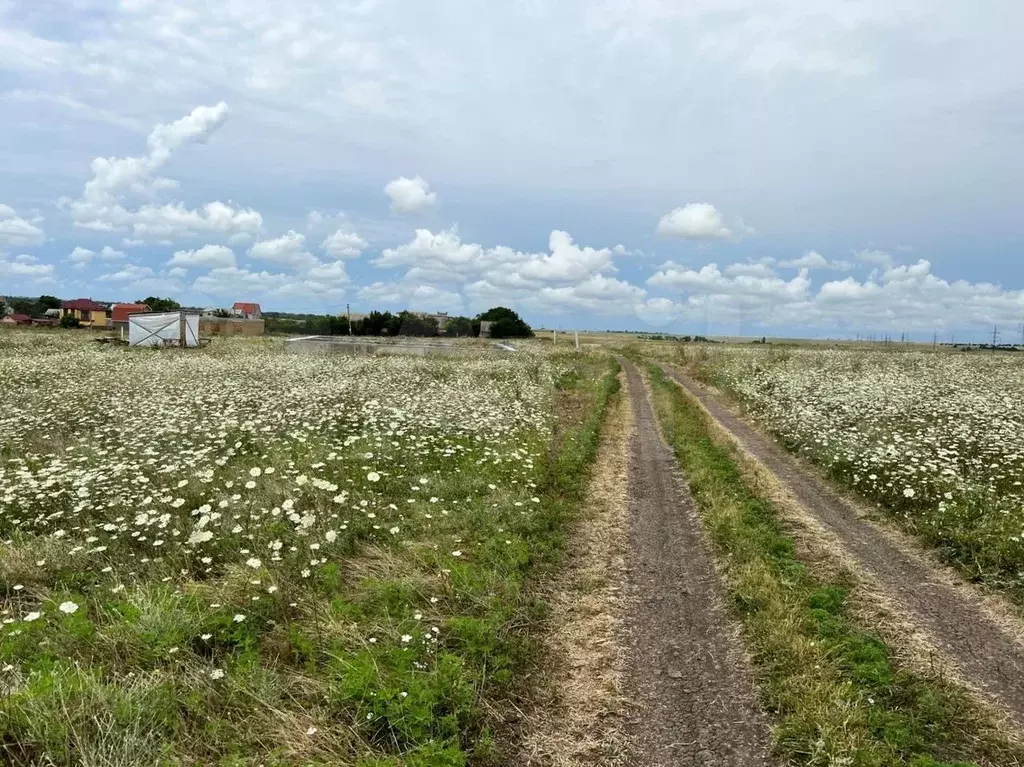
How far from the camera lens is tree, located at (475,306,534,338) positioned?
106 metres

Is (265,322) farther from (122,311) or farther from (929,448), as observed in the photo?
(929,448)

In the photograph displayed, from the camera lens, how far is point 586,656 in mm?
5777

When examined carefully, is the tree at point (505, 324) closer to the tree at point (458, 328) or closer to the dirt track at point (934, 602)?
the tree at point (458, 328)

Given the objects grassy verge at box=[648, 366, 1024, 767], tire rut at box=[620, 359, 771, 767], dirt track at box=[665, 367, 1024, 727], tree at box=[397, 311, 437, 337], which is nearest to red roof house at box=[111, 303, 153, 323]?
tree at box=[397, 311, 437, 337]

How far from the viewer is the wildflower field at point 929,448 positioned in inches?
326

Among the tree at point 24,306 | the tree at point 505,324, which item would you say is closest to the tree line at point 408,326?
the tree at point 505,324

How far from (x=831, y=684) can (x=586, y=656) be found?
2116mm

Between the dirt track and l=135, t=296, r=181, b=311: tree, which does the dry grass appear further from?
l=135, t=296, r=181, b=311: tree

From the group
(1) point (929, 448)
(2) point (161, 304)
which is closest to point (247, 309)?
(2) point (161, 304)

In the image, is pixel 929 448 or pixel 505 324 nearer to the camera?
pixel 929 448

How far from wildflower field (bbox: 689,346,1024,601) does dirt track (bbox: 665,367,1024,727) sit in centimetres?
51

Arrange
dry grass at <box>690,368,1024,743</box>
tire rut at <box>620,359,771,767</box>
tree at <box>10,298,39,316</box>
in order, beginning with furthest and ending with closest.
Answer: tree at <box>10,298,39,316</box> → dry grass at <box>690,368,1024,743</box> → tire rut at <box>620,359,771,767</box>

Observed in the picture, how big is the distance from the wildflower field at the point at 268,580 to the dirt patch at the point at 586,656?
0.36 metres

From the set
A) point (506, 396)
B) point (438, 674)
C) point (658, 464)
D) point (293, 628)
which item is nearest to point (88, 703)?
point (293, 628)
